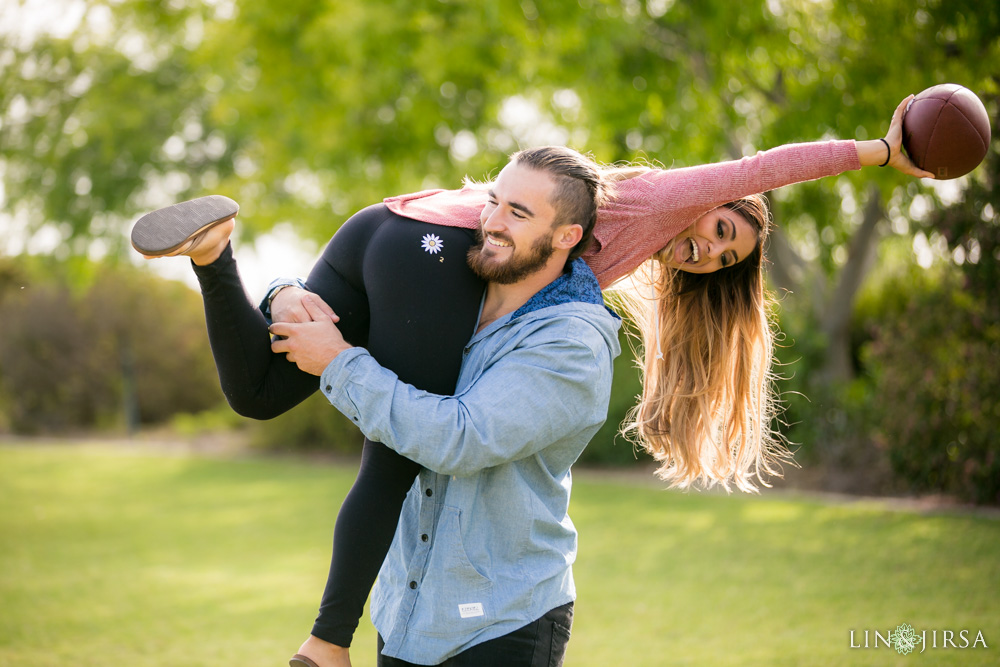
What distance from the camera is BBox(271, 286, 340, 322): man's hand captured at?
7.23ft

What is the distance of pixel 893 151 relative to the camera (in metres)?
2.37

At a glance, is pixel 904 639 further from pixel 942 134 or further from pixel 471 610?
pixel 471 610

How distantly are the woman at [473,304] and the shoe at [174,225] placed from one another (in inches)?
0.6

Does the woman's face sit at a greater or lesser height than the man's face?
greater

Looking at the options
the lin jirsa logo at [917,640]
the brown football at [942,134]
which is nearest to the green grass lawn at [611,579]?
the lin jirsa logo at [917,640]

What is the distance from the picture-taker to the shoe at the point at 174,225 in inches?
77.4

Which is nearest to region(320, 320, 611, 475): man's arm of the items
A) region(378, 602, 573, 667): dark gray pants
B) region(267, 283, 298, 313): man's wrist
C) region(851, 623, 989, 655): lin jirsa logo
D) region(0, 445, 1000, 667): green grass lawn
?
region(267, 283, 298, 313): man's wrist

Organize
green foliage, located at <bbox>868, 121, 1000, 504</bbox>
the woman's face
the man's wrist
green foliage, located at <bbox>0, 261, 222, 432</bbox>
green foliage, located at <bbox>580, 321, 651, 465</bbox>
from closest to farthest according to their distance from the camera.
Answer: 1. the man's wrist
2. the woman's face
3. green foliage, located at <bbox>868, 121, 1000, 504</bbox>
4. green foliage, located at <bbox>580, 321, 651, 465</bbox>
5. green foliage, located at <bbox>0, 261, 222, 432</bbox>

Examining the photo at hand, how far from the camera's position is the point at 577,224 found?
220 cm

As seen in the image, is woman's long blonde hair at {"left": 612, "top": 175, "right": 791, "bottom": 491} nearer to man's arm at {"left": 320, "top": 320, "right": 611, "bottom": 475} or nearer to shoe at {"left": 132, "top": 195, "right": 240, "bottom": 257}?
man's arm at {"left": 320, "top": 320, "right": 611, "bottom": 475}

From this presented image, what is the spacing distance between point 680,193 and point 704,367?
2.20ft

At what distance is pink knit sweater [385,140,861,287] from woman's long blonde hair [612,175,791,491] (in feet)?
1.29

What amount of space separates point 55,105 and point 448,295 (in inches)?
672

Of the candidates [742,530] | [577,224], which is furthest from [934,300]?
[577,224]
